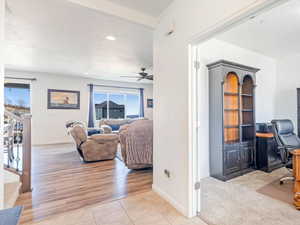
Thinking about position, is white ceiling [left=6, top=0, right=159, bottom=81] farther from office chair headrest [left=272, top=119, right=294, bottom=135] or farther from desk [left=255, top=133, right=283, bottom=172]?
desk [left=255, top=133, right=283, bottom=172]

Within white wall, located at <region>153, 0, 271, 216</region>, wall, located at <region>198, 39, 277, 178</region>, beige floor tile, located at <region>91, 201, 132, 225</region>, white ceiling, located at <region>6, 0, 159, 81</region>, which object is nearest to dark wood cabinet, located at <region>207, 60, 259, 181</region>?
wall, located at <region>198, 39, 277, 178</region>

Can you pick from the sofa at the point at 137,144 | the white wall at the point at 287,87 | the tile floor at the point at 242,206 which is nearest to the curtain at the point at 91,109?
the sofa at the point at 137,144

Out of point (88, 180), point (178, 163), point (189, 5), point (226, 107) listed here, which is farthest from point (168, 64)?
point (88, 180)

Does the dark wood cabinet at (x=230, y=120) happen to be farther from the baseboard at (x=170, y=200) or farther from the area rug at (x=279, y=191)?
the baseboard at (x=170, y=200)

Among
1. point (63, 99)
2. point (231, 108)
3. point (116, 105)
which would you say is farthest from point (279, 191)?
point (63, 99)

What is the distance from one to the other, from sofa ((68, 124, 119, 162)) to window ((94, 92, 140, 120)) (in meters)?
3.52

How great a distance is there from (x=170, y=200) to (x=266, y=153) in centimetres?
230

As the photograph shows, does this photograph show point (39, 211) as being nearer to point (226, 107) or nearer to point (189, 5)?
point (189, 5)

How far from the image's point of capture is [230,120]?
128 inches

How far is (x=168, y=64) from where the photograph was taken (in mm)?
2277

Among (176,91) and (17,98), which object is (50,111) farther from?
(176,91)

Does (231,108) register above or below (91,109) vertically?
below

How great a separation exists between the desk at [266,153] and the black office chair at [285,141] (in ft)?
1.17

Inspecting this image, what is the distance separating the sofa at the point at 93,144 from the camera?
3.84 metres
